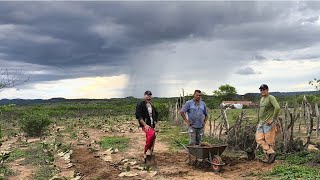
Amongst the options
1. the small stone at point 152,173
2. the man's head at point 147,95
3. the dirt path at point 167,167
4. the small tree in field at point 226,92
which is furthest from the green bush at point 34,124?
the small tree in field at point 226,92

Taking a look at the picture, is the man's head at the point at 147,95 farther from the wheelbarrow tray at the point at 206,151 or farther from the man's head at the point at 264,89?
the man's head at the point at 264,89

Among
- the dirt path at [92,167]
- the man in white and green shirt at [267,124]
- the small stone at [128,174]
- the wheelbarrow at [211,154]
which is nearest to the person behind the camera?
the small stone at [128,174]

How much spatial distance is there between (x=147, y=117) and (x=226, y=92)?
256 ft

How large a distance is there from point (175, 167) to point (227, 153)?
9.82 ft

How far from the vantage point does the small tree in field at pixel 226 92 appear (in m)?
85.3

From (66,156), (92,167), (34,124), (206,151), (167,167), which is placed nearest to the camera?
(206,151)

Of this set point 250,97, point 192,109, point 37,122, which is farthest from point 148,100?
point 250,97

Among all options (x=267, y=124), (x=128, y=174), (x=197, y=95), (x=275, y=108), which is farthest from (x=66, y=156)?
(x=275, y=108)

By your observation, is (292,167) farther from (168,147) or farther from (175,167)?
(168,147)

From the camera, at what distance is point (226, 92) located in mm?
86938

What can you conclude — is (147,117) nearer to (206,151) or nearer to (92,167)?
(206,151)

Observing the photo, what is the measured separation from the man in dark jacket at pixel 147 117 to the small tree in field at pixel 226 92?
248ft

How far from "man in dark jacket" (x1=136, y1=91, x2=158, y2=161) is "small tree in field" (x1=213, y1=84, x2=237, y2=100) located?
75476 mm

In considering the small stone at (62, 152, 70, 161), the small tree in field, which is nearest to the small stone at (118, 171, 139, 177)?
the small stone at (62, 152, 70, 161)
